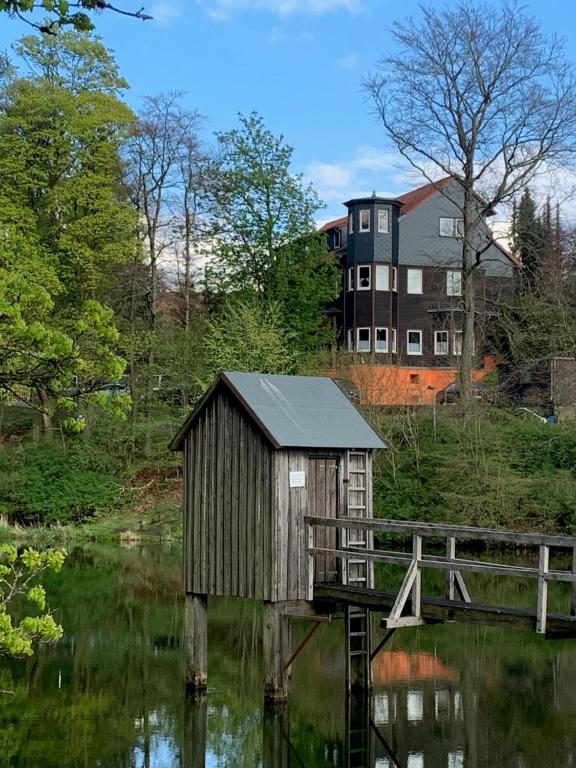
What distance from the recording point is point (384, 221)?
193 ft

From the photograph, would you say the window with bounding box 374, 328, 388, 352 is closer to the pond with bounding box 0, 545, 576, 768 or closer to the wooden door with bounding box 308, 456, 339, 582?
the pond with bounding box 0, 545, 576, 768

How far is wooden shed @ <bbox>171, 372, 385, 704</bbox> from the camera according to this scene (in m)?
17.1

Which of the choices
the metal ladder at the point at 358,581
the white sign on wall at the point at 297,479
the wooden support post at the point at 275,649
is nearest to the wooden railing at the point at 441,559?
the metal ladder at the point at 358,581

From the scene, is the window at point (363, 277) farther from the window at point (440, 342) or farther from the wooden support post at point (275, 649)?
the wooden support post at point (275, 649)

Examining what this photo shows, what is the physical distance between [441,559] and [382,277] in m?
44.0

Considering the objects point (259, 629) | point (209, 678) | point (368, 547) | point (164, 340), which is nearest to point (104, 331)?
point (368, 547)

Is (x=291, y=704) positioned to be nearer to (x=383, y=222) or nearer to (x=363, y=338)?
Result: (x=363, y=338)

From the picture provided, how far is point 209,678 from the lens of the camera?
19.8 meters

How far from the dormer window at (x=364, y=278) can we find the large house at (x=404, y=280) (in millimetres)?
52

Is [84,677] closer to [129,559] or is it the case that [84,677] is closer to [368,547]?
[368,547]

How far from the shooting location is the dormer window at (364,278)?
5878 centimetres

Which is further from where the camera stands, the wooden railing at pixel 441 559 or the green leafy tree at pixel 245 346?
the green leafy tree at pixel 245 346

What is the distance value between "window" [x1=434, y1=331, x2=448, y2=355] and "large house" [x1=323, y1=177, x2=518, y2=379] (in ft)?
0.17

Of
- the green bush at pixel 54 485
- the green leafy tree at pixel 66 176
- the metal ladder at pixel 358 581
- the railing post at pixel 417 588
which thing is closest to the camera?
the railing post at pixel 417 588
